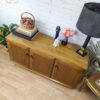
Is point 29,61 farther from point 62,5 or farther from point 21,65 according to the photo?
point 62,5

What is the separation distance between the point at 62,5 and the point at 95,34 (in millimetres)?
587

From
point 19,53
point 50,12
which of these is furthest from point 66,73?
point 50,12

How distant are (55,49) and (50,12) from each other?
517 mm

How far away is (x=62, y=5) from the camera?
1.52 meters

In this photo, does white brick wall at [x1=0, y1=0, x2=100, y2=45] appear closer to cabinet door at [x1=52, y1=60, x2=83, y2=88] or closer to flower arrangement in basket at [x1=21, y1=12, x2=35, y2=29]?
flower arrangement in basket at [x1=21, y1=12, x2=35, y2=29]

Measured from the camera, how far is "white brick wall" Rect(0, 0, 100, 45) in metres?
1.51

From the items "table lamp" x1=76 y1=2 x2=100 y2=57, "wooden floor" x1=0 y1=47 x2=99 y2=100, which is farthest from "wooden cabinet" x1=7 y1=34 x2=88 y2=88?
"table lamp" x1=76 y1=2 x2=100 y2=57

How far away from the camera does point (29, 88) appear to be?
179cm

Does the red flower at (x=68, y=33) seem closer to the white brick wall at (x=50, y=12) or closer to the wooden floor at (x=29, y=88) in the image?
the white brick wall at (x=50, y=12)

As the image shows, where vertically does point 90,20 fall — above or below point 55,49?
above

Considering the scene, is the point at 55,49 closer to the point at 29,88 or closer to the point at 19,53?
the point at 19,53

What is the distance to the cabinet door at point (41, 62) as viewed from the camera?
1583mm

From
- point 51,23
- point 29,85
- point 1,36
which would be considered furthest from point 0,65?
point 51,23

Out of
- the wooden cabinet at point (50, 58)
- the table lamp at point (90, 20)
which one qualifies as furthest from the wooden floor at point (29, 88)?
the table lamp at point (90, 20)
